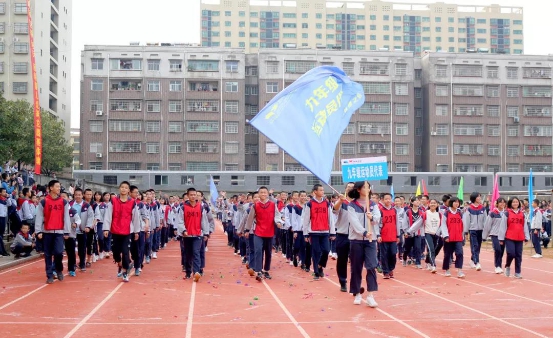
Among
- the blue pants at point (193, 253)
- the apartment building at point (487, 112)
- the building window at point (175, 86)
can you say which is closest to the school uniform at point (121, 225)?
the blue pants at point (193, 253)

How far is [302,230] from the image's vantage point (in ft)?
47.1

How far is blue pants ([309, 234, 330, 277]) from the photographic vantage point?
13.1 metres

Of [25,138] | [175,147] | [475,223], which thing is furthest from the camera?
[175,147]

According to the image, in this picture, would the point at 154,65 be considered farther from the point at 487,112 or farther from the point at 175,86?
the point at 487,112

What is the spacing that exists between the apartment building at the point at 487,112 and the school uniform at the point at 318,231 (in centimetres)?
5382

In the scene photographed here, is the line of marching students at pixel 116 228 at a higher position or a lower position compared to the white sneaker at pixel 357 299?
higher

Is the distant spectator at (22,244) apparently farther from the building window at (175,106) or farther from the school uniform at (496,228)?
the building window at (175,106)

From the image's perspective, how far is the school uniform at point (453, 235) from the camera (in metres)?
13.9

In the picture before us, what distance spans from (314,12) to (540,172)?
46.6 m

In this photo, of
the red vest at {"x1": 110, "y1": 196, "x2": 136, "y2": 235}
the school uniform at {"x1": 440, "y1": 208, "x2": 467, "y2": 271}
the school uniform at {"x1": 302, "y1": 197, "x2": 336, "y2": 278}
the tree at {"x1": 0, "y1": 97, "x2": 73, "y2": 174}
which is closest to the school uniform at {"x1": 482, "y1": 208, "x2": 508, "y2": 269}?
the school uniform at {"x1": 440, "y1": 208, "x2": 467, "y2": 271}

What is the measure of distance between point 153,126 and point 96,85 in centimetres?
669

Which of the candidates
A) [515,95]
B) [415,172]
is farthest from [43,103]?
[515,95]

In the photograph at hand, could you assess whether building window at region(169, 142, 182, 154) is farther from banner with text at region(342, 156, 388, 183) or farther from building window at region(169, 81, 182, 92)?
banner with text at region(342, 156, 388, 183)

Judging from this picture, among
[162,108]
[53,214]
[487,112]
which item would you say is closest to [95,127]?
[162,108]
